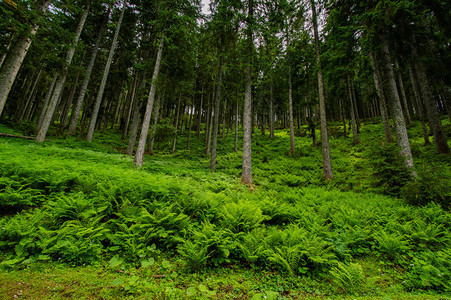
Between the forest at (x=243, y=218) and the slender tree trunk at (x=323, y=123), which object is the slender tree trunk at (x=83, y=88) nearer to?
the forest at (x=243, y=218)

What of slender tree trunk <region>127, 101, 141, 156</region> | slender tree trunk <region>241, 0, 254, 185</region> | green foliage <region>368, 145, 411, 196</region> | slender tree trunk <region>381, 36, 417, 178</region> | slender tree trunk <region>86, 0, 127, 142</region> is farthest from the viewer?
slender tree trunk <region>86, 0, 127, 142</region>

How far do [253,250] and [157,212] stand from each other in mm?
2329

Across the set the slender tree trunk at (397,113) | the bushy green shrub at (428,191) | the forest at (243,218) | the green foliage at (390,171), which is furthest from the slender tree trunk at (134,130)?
the slender tree trunk at (397,113)

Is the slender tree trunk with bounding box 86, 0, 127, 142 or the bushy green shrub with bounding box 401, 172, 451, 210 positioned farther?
the slender tree trunk with bounding box 86, 0, 127, 142

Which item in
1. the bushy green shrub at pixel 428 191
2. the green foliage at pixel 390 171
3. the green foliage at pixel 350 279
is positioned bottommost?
the green foliage at pixel 350 279

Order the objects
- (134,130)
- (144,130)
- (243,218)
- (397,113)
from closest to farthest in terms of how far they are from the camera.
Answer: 1. (243,218)
2. (397,113)
3. (144,130)
4. (134,130)

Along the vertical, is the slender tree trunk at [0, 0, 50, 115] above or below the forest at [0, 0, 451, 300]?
above

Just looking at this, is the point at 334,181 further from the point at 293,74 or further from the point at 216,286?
the point at 293,74

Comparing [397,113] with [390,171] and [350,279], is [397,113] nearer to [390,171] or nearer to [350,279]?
[390,171]

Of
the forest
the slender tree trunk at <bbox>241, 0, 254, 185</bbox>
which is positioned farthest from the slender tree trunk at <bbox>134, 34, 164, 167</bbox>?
the slender tree trunk at <bbox>241, 0, 254, 185</bbox>

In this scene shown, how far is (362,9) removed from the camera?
996 centimetres

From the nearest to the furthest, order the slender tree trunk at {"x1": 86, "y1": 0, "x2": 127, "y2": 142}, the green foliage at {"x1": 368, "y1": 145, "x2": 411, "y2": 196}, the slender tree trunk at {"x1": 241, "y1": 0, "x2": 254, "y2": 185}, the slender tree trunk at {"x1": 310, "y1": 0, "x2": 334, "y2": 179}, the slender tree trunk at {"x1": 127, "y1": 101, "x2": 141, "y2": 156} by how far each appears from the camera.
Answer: the green foliage at {"x1": 368, "y1": 145, "x2": 411, "y2": 196}
the slender tree trunk at {"x1": 241, "y1": 0, "x2": 254, "y2": 185}
the slender tree trunk at {"x1": 310, "y1": 0, "x2": 334, "y2": 179}
the slender tree trunk at {"x1": 127, "y1": 101, "x2": 141, "y2": 156}
the slender tree trunk at {"x1": 86, "y1": 0, "x2": 127, "y2": 142}

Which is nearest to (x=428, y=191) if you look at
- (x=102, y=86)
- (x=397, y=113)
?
(x=397, y=113)

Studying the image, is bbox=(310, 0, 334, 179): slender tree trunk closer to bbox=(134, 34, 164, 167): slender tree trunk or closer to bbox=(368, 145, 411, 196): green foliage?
bbox=(368, 145, 411, 196): green foliage
